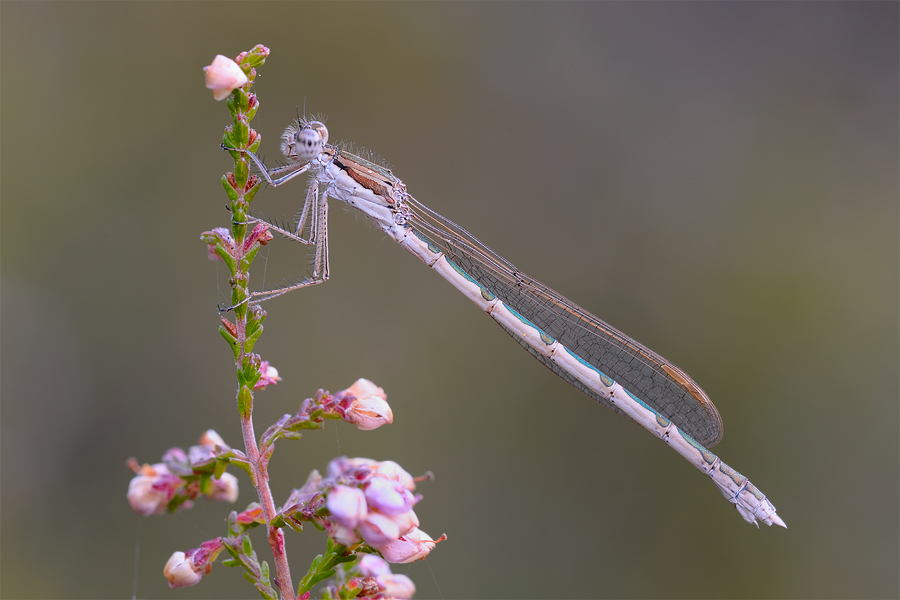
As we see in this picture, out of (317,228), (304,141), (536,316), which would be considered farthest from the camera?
(536,316)

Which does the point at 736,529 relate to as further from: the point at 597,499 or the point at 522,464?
the point at 522,464

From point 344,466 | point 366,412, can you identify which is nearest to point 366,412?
point 366,412

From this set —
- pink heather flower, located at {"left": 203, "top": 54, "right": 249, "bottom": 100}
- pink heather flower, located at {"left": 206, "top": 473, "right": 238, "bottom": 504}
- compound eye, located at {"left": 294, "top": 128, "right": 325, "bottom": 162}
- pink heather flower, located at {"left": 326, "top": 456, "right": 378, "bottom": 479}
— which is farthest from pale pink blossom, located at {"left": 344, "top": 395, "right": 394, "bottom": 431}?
compound eye, located at {"left": 294, "top": 128, "right": 325, "bottom": 162}

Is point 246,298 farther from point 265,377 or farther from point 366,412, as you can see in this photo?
point 366,412

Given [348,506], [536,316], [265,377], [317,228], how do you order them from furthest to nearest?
[536,316] → [317,228] → [265,377] → [348,506]

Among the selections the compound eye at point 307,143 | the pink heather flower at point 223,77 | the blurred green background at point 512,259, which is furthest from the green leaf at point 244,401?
the blurred green background at point 512,259

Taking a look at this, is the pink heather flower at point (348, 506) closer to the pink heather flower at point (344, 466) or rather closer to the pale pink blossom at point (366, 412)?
the pink heather flower at point (344, 466)
